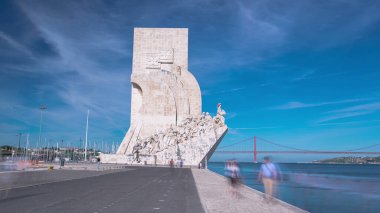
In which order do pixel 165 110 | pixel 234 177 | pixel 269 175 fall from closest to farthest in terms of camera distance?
1. pixel 269 175
2. pixel 234 177
3. pixel 165 110

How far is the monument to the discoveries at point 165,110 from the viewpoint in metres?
34.5

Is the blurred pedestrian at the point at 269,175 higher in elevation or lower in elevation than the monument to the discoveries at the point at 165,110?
lower

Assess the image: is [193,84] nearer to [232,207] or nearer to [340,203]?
[340,203]

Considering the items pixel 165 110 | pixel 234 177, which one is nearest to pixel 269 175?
pixel 234 177

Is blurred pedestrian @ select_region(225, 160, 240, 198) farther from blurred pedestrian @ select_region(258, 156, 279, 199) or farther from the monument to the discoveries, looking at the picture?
the monument to the discoveries

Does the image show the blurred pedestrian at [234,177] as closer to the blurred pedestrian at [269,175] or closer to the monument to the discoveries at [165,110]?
the blurred pedestrian at [269,175]

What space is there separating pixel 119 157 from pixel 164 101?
25.1ft

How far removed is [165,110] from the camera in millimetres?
40938

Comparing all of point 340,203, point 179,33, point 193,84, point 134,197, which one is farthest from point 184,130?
point 134,197

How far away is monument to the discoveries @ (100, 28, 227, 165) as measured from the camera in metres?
34.5

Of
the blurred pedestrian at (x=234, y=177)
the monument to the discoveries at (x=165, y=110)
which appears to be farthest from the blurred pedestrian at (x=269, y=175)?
the monument to the discoveries at (x=165, y=110)

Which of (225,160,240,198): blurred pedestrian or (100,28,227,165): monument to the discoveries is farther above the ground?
(100,28,227,165): monument to the discoveries

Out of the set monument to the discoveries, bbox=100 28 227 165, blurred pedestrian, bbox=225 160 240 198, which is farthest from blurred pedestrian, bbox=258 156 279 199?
monument to the discoveries, bbox=100 28 227 165

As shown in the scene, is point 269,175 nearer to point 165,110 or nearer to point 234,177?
point 234,177
